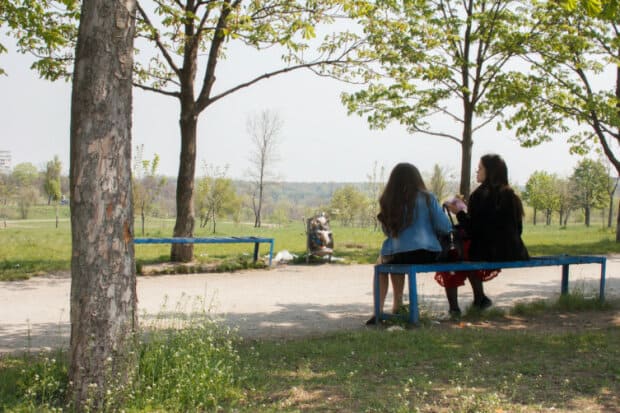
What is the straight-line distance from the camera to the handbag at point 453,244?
325 inches

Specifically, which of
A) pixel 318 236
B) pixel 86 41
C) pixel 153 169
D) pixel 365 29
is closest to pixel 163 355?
pixel 86 41

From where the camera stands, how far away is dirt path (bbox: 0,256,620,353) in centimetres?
764

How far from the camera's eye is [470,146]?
21.6 meters

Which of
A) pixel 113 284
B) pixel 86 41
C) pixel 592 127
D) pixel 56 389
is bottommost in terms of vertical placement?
pixel 56 389

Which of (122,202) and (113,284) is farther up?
(122,202)

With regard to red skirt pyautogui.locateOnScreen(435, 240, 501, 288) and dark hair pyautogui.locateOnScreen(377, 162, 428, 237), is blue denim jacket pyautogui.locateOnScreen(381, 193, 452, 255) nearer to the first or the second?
dark hair pyautogui.locateOnScreen(377, 162, 428, 237)

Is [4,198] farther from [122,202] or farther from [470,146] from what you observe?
[122,202]

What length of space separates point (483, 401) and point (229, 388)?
5.38 ft

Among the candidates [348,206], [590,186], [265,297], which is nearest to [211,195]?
[348,206]

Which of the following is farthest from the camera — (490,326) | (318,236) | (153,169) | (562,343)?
(153,169)

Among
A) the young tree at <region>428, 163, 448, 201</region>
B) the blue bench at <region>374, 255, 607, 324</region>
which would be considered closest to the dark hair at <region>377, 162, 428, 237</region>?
the blue bench at <region>374, 255, 607, 324</region>

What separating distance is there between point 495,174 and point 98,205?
5.36m

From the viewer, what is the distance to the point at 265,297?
Result: 1023cm

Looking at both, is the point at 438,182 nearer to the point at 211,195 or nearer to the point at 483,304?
the point at 211,195
